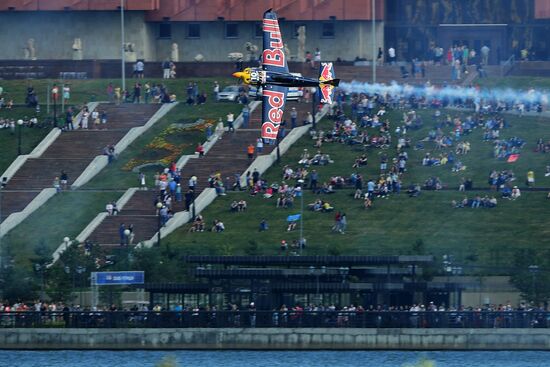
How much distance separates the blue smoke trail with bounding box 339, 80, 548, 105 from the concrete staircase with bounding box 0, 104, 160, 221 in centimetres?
1358

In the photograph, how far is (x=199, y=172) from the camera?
11006cm

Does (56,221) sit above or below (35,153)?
below

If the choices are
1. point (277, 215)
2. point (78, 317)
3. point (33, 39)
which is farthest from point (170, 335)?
point (33, 39)

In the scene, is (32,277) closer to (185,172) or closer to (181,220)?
(181,220)

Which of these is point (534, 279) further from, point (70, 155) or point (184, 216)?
point (70, 155)

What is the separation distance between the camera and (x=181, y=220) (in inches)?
4008

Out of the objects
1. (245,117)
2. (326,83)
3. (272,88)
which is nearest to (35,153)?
(245,117)

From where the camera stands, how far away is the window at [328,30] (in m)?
135

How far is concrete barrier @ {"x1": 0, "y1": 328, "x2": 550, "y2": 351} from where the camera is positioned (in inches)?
3150

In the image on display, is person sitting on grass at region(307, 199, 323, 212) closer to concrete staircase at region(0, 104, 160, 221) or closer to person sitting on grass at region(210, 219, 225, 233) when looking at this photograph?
person sitting on grass at region(210, 219, 225, 233)

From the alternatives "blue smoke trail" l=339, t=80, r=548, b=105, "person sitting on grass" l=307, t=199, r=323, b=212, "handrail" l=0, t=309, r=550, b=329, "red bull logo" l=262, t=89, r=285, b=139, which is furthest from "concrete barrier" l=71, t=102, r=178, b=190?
"red bull logo" l=262, t=89, r=285, b=139

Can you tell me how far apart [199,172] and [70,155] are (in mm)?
9136

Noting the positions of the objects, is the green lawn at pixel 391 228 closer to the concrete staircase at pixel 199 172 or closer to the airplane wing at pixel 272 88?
the concrete staircase at pixel 199 172

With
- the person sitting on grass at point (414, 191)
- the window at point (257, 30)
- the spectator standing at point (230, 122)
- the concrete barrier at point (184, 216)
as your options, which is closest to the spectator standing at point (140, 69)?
the window at point (257, 30)
